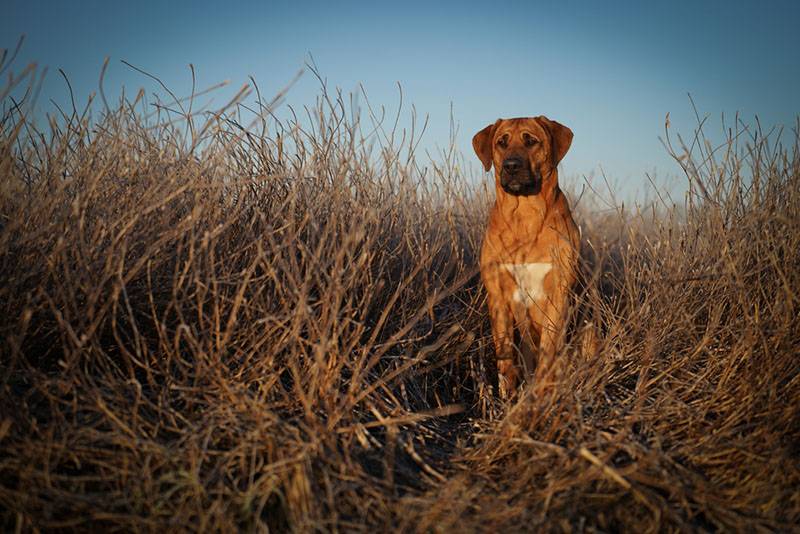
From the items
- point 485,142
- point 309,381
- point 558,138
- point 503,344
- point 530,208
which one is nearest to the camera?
point 309,381

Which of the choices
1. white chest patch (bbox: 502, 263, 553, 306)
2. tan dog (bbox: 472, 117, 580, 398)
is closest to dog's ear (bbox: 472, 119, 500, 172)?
tan dog (bbox: 472, 117, 580, 398)

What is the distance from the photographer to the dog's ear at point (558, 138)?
10.3ft

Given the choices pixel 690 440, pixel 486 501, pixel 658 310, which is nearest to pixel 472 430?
pixel 486 501

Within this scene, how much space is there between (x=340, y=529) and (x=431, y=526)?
256 millimetres

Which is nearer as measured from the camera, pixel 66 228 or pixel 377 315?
pixel 66 228

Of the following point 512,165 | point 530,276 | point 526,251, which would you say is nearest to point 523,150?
point 512,165

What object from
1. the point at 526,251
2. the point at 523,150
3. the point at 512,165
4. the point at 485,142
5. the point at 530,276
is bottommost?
the point at 530,276

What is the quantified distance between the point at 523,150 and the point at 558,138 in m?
0.28

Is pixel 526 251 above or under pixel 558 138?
under

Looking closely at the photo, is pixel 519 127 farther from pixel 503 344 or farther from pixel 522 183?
pixel 503 344

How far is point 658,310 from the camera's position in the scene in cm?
235

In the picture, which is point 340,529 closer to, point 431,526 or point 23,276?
point 431,526

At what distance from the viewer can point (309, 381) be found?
1923mm

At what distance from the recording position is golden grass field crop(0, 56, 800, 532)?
146 cm
